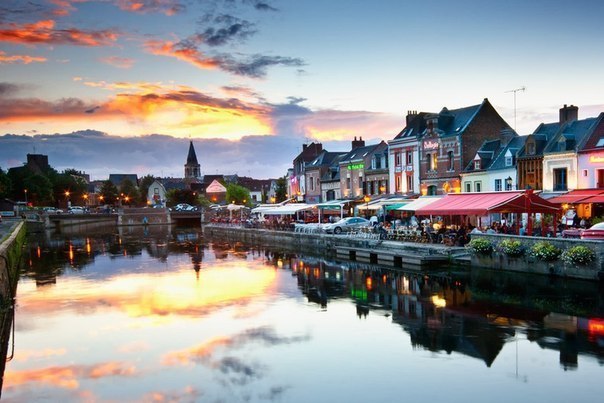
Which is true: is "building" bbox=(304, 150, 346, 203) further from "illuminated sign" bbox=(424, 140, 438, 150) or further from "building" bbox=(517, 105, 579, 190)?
"building" bbox=(517, 105, 579, 190)

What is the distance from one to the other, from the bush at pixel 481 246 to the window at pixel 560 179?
1154 centimetres

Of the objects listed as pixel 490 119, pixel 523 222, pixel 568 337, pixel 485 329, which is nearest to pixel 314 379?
pixel 485 329

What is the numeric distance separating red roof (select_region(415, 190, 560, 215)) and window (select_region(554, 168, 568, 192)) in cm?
809

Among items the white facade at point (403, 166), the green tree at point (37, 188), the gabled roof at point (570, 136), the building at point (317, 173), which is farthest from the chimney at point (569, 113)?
the green tree at point (37, 188)

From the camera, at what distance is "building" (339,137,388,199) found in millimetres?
59384

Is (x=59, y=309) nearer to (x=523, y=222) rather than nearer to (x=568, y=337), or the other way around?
(x=568, y=337)

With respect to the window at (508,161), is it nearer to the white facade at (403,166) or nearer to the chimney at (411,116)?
the white facade at (403,166)

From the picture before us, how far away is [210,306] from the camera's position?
2491cm

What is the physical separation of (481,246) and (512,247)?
1975 mm

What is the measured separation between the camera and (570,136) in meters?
38.5

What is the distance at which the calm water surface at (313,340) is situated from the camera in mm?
14336

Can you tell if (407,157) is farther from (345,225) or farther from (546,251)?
(546,251)

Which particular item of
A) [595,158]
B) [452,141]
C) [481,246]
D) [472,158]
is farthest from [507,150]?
[481,246]

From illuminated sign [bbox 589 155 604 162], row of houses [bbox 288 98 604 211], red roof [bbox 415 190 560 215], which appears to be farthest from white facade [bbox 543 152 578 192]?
red roof [bbox 415 190 560 215]
